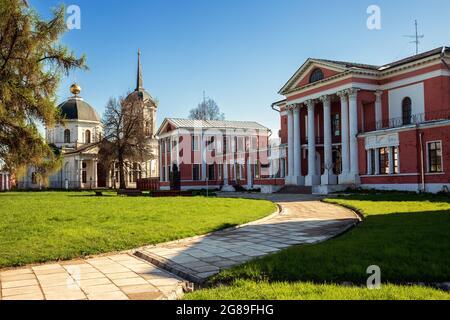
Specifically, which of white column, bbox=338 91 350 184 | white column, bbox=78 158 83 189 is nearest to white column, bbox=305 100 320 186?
white column, bbox=338 91 350 184

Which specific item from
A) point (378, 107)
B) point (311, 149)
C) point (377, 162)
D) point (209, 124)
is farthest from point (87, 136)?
point (377, 162)

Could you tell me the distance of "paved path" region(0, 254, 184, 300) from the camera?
5367mm

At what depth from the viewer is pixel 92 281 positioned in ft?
20.1

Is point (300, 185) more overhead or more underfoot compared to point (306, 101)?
more underfoot

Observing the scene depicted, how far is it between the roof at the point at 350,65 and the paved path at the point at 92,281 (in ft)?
88.8

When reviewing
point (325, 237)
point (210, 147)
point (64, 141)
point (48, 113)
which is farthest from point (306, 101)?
point (64, 141)

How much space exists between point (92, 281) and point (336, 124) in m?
32.5

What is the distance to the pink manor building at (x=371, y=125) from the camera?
2634cm

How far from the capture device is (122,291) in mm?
5504

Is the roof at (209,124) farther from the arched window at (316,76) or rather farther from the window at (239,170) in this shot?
the arched window at (316,76)

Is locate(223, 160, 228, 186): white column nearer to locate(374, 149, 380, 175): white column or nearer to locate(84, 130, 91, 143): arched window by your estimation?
locate(374, 149, 380, 175): white column
